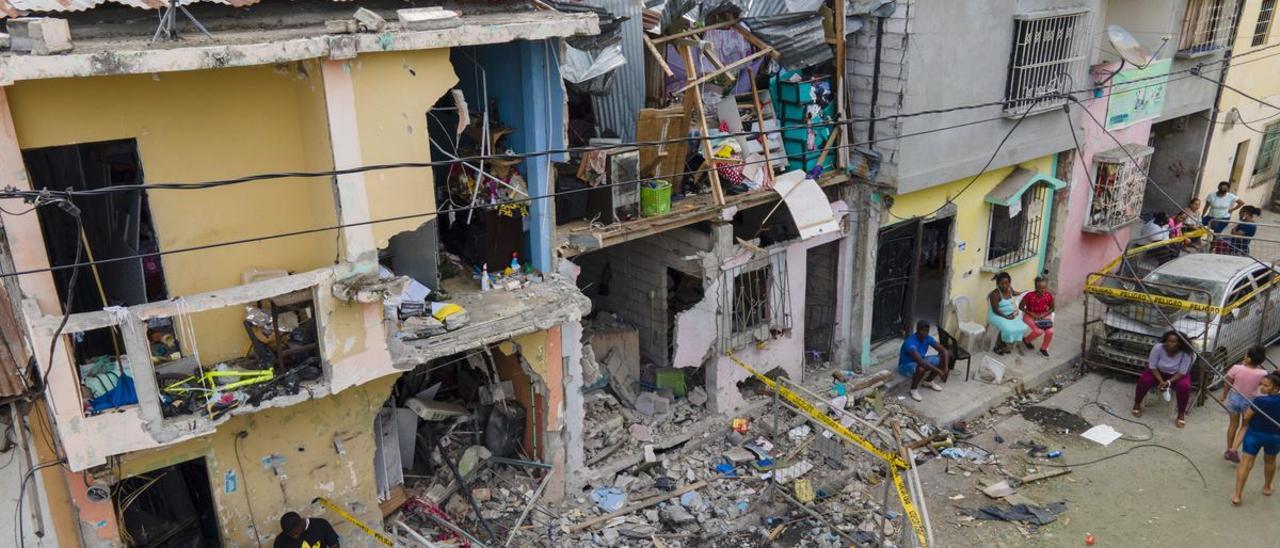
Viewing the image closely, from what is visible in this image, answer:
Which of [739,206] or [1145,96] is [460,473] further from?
[1145,96]

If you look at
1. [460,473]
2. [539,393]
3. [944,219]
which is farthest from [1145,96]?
[460,473]

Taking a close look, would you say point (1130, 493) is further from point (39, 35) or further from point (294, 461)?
point (39, 35)

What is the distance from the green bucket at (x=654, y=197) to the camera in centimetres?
1134

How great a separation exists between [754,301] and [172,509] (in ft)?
25.0

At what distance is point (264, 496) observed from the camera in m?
9.18

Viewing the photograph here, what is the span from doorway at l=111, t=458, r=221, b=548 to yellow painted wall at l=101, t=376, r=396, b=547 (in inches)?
14.4

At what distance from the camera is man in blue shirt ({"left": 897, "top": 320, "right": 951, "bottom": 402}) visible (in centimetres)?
1379

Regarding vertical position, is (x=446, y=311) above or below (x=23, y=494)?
above

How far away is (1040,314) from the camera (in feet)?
49.8

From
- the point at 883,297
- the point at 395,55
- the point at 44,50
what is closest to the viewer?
the point at 44,50

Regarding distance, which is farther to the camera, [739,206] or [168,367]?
[739,206]

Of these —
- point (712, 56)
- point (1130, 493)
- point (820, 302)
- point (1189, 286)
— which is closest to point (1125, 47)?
point (1189, 286)

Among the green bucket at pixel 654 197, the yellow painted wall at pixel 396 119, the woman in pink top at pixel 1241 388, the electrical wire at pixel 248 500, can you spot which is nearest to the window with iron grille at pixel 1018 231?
the woman in pink top at pixel 1241 388

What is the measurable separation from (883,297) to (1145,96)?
6.77m
